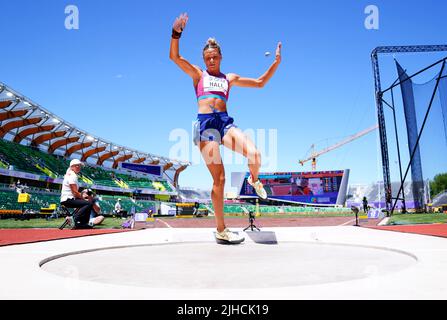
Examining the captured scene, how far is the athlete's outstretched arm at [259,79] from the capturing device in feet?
15.5

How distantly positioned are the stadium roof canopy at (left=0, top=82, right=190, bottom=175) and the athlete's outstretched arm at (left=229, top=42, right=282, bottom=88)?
26.4 meters

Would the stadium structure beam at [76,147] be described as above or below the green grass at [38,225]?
above

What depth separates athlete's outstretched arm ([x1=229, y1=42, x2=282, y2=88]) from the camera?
4738 mm

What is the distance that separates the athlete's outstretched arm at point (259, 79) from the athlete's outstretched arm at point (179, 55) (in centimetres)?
56

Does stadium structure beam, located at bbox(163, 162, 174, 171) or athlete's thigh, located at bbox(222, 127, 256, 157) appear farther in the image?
stadium structure beam, located at bbox(163, 162, 174, 171)

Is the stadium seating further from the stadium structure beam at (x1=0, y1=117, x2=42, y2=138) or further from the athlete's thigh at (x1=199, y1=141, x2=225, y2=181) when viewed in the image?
the athlete's thigh at (x1=199, y1=141, x2=225, y2=181)

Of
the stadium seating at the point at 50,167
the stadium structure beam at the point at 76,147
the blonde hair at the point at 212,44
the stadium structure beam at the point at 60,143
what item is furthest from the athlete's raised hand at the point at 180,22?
the stadium structure beam at the point at 76,147

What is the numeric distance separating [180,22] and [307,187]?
61.1 metres

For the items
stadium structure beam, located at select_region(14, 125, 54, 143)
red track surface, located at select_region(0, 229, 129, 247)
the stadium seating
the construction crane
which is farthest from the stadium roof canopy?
the construction crane

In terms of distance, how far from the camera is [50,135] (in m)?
38.0

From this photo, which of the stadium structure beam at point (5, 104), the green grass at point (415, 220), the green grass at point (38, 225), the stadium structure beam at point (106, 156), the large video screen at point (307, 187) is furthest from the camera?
the large video screen at point (307, 187)

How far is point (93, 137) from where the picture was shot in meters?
41.1

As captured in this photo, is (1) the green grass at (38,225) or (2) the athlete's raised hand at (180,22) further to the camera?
(1) the green grass at (38,225)

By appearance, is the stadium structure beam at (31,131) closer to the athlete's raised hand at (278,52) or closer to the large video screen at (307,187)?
the athlete's raised hand at (278,52)
